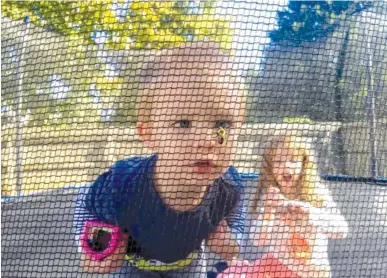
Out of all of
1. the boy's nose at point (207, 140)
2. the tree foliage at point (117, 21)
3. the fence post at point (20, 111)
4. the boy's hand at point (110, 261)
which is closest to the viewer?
the boy's nose at point (207, 140)

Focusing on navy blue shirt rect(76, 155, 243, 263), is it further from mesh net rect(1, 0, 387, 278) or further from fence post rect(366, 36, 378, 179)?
fence post rect(366, 36, 378, 179)

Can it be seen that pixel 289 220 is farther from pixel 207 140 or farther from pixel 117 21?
pixel 117 21

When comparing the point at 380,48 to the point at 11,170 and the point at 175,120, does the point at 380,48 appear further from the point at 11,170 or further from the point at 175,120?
the point at 11,170

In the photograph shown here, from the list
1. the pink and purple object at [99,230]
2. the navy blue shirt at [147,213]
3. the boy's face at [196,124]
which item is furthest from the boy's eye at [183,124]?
the pink and purple object at [99,230]

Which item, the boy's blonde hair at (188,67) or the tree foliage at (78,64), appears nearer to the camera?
the boy's blonde hair at (188,67)

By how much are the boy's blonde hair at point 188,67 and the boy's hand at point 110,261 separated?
23cm

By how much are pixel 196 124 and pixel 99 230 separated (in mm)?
265

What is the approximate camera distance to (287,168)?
0.90m

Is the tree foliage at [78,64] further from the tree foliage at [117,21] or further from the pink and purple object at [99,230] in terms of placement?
the pink and purple object at [99,230]

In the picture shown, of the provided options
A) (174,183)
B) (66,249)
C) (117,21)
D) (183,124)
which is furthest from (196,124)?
(66,249)

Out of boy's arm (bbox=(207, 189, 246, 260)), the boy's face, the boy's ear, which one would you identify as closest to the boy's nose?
the boy's face

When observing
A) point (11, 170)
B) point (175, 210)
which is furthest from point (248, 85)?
point (11, 170)

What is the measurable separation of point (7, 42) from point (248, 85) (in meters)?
0.56

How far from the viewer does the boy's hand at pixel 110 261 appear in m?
0.80
